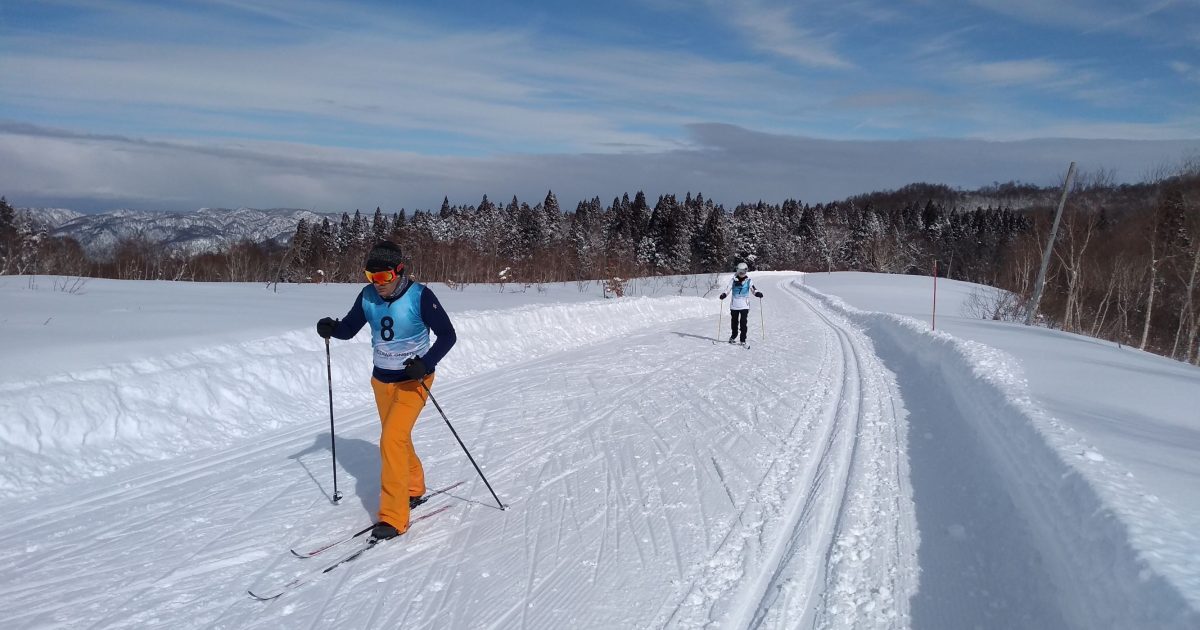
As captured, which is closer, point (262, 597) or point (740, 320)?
point (262, 597)

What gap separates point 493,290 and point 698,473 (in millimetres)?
16933

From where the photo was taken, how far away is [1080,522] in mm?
4148

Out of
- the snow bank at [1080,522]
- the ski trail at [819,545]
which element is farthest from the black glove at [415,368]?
the snow bank at [1080,522]

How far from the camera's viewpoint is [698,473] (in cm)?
589

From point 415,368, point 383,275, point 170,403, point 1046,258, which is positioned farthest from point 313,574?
point 1046,258

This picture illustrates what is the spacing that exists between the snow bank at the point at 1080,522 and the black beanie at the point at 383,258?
4.22 metres

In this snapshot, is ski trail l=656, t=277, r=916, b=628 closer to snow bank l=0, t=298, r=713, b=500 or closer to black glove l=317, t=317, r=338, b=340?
black glove l=317, t=317, r=338, b=340

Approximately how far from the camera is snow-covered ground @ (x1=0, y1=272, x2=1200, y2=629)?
12.2 feet

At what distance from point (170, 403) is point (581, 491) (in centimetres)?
433

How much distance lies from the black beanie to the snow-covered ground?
73.7 inches

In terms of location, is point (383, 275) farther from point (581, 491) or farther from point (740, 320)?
point (740, 320)

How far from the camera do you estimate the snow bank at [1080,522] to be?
3.21 meters

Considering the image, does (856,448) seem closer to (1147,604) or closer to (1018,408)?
(1018,408)

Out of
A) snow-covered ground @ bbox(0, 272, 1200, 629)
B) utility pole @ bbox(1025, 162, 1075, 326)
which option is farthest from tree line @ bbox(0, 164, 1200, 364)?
snow-covered ground @ bbox(0, 272, 1200, 629)
